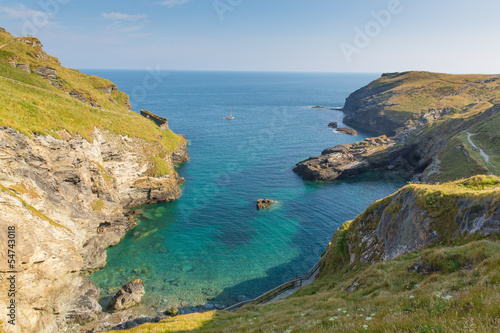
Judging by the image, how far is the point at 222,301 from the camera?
35.7 meters

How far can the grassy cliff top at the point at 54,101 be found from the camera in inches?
1641

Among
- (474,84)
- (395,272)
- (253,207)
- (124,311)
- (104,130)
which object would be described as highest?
(474,84)

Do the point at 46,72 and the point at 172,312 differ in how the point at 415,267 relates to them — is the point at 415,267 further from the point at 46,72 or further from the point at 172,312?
the point at 46,72

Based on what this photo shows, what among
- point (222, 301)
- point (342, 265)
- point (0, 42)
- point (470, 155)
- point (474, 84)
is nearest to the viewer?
point (342, 265)

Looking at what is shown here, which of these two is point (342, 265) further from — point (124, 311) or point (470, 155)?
point (470, 155)

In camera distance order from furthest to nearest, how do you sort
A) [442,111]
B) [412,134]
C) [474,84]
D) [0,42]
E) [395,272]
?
1. [474,84]
2. [442,111]
3. [412,134]
4. [0,42]
5. [395,272]

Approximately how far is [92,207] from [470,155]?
73161 millimetres

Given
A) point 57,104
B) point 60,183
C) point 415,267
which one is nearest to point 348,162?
point 415,267

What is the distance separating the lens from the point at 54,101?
56625mm

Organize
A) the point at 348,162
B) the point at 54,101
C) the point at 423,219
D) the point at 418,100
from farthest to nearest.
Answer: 1. the point at 418,100
2. the point at 348,162
3. the point at 54,101
4. the point at 423,219

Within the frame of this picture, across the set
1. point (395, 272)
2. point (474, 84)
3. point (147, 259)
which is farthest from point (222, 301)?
point (474, 84)

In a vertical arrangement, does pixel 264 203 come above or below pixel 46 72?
below

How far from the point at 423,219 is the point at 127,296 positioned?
3409 centimetres

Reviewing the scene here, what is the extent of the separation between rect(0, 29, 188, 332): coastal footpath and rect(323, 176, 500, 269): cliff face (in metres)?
32.2
